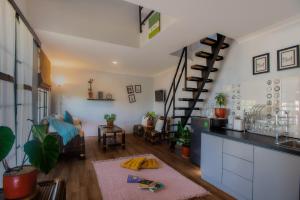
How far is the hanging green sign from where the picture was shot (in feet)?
8.91

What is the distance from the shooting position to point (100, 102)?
5.73 meters

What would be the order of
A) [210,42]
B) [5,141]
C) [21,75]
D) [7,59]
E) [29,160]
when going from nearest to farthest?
[5,141], [29,160], [7,59], [21,75], [210,42]

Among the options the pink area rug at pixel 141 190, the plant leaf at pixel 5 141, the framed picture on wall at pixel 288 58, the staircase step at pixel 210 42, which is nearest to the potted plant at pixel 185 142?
the pink area rug at pixel 141 190

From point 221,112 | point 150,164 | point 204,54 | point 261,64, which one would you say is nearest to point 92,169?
point 150,164

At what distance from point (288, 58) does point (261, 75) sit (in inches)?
15.8

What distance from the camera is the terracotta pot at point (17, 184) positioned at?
36.9 inches

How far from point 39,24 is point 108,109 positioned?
12.0ft

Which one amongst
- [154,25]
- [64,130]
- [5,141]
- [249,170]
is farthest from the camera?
[64,130]

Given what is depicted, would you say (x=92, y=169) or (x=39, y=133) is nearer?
(x=39, y=133)

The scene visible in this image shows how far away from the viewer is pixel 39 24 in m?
2.58

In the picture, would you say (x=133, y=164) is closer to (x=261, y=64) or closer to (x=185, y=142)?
(x=185, y=142)

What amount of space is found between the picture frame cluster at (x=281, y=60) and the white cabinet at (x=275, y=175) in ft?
4.18

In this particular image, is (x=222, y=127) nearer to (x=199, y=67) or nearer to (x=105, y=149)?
(x=199, y=67)

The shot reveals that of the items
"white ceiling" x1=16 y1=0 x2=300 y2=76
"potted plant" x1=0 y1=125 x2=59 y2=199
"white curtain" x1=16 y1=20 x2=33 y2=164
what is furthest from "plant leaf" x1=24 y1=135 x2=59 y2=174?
"white ceiling" x1=16 y1=0 x2=300 y2=76
